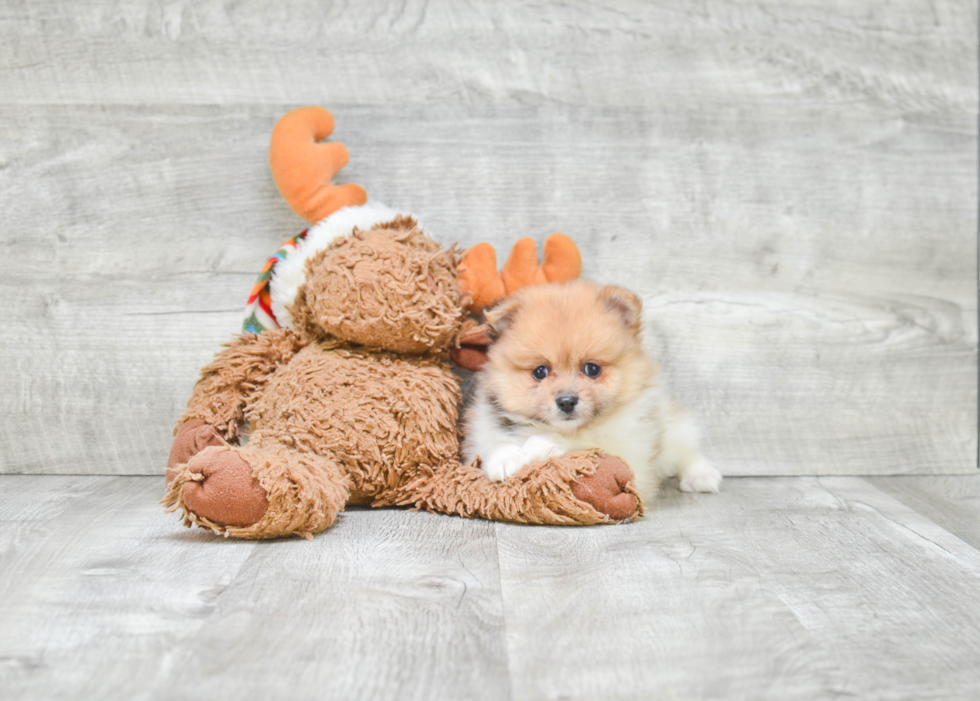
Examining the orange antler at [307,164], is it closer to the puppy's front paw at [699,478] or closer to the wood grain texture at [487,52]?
the wood grain texture at [487,52]

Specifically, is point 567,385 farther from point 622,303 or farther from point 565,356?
point 622,303

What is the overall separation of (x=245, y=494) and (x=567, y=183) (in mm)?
1009

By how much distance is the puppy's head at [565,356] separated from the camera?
57.6 inches

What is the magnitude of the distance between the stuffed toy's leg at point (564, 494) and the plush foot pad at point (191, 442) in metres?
0.49

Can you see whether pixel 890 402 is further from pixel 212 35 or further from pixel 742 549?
pixel 212 35

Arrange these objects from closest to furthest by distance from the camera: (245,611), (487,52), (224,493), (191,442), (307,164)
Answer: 1. (245,611)
2. (224,493)
3. (191,442)
4. (307,164)
5. (487,52)

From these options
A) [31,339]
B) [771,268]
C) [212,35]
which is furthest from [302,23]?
[771,268]

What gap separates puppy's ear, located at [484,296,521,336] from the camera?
1.53m

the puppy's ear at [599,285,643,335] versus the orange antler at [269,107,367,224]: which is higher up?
the orange antler at [269,107,367,224]

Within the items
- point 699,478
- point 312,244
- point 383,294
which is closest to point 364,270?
point 383,294

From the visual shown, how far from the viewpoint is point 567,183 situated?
1.81 meters

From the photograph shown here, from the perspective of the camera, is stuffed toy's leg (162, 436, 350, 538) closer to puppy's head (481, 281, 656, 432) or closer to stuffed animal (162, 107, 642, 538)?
stuffed animal (162, 107, 642, 538)

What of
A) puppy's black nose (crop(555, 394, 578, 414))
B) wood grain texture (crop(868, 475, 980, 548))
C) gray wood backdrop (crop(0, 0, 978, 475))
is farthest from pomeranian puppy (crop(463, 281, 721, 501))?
wood grain texture (crop(868, 475, 980, 548))

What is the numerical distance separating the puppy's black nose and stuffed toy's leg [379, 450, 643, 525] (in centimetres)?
8
